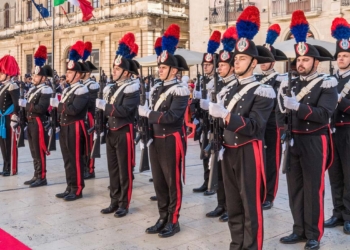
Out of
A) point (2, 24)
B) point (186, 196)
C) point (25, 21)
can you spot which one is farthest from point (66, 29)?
point (186, 196)

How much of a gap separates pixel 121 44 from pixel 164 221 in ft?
7.90

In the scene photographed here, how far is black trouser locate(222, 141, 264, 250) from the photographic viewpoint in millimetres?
4172

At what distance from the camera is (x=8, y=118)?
27.9ft

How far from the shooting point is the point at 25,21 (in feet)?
128

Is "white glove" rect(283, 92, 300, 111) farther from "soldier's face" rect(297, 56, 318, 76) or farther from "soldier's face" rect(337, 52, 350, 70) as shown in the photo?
"soldier's face" rect(337, 52, 350, 70)

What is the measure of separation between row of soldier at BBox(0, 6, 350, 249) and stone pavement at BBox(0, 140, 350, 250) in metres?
0.20

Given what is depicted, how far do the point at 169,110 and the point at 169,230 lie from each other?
132 centimetres

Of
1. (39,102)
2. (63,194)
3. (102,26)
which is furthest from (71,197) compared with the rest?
(102,26)

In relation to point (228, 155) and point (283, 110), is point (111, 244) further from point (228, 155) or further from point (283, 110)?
point (283, 110)

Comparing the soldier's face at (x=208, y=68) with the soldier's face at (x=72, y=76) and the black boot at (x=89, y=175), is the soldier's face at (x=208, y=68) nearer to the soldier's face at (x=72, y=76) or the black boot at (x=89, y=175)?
the soldier's face at (x=72, y=76)

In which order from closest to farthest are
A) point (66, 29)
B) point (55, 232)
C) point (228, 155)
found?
1. point (228, 155)
2. point (55, 232)
3. point (66, 29)

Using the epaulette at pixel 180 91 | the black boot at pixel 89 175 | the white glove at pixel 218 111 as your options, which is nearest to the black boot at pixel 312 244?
the white glove at pixel 218 111

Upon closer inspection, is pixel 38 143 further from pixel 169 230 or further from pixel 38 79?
pixel 169 230

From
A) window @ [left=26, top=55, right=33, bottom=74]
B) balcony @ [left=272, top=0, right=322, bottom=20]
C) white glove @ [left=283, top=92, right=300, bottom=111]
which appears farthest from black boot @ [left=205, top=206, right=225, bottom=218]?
window @ [left=26, top=55, right=33, bottom=74]
